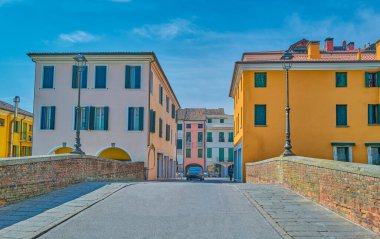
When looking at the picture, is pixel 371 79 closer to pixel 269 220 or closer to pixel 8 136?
pixel 269 220

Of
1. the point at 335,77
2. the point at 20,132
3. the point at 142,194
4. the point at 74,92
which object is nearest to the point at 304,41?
the point at 335,77

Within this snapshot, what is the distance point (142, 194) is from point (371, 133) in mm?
23192

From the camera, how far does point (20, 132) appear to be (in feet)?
157

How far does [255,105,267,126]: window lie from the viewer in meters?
31.7

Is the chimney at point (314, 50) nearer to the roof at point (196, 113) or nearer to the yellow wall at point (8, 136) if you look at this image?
the yellow wall at point (8, 136)

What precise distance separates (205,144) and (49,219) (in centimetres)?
6513

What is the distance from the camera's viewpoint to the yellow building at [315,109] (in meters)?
31.6

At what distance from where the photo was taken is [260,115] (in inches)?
1251

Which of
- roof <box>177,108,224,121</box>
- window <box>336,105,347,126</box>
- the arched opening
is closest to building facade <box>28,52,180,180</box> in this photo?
the arched opening

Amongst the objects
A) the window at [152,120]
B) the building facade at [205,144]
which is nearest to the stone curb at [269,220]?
the window at [152,120]

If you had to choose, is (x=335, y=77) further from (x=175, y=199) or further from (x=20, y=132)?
(x=20, y=132)

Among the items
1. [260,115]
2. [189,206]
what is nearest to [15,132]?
[260,115]

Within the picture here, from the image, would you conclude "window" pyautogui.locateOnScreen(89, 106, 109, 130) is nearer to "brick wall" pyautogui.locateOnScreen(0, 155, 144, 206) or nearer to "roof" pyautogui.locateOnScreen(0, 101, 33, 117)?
"brick wall" pyautogui.locateOnScreen(0, 155, 144, 206)

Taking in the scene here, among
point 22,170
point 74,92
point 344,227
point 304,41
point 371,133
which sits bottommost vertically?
point 344,227
